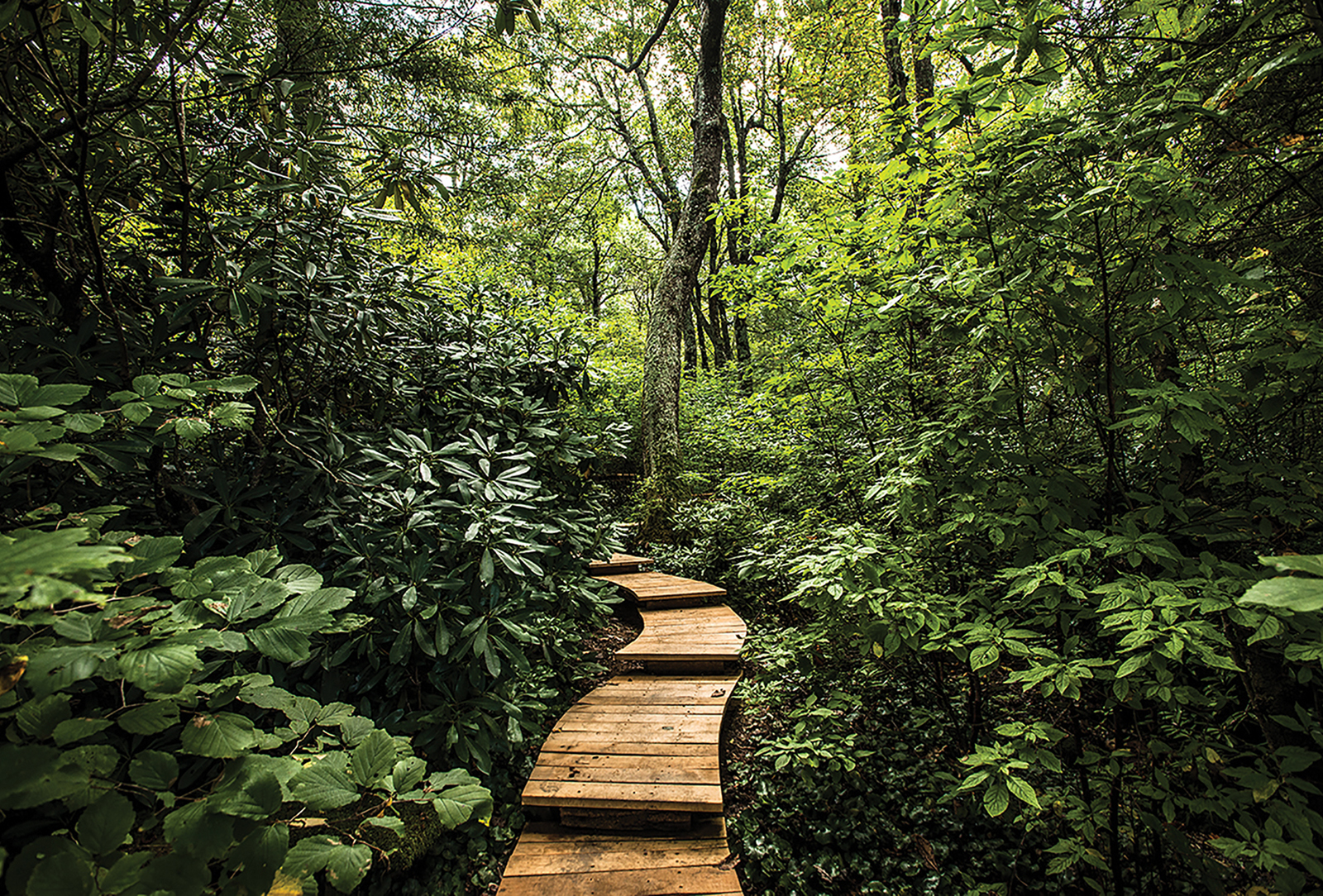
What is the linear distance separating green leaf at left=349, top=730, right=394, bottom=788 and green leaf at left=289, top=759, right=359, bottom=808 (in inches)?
1.0

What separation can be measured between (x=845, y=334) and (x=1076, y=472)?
136cm

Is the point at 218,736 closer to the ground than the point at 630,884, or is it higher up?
higher up

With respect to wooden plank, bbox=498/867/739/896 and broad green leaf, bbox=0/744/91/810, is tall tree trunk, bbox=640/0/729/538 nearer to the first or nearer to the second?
wooden plank, bbox=498/867/739/896

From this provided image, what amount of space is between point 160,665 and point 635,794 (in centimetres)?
204

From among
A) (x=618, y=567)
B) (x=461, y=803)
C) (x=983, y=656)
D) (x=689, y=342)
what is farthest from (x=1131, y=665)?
(x=689, y=342)

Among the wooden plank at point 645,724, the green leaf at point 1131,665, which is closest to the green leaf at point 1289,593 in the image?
the green leaf at point 1131,665

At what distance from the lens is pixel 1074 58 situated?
6.08 ft

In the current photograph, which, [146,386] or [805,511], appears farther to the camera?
[805,511]

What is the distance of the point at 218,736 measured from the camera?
91cm

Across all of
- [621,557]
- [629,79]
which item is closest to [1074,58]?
[621,557]

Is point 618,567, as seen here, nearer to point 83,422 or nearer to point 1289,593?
point 83,422

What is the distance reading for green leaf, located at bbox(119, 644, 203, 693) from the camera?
31.4 inches

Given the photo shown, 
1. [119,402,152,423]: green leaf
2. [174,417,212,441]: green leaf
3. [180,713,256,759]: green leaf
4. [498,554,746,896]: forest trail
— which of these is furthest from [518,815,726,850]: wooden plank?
[119,402,152,423]: green leaf

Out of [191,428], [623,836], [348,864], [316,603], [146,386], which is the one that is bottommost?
[623,836]
